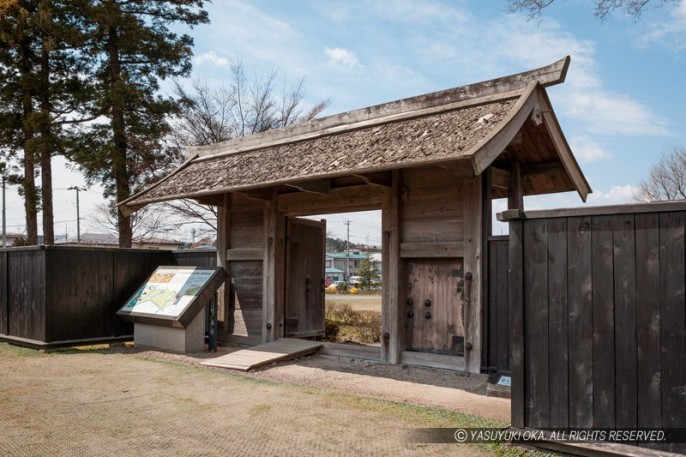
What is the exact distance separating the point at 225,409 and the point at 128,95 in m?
13.9

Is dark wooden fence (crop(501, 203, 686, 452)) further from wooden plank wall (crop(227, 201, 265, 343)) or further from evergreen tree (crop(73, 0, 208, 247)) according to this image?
evergreen tree (crop(73, 0, 208, 247))

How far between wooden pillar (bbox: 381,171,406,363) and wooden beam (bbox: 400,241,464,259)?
14 cm

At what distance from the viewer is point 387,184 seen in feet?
28.3

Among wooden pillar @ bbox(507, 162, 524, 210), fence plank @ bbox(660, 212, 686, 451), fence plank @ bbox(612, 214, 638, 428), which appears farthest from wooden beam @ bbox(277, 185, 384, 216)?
fence plank @ bbox(660, 212, 686, 451)

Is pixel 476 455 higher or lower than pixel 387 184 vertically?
lower

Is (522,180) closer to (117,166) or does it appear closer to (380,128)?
(380,128)

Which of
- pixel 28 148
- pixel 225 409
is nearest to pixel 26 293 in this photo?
pixel 225 409

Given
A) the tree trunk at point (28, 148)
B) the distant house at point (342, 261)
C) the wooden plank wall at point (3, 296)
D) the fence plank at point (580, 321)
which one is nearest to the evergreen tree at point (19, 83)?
the tree trunk at point (28, 148)

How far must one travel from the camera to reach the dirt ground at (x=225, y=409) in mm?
4660

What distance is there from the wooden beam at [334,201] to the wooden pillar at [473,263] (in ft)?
5.07

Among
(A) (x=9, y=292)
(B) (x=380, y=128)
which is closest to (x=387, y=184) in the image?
(B) (x=380, y=128)

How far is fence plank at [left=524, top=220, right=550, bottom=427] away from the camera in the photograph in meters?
4.54

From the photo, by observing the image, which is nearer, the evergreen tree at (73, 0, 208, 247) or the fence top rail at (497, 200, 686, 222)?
the fence top rail at (497, 200, 686, 222)

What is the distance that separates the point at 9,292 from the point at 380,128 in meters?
8.29
